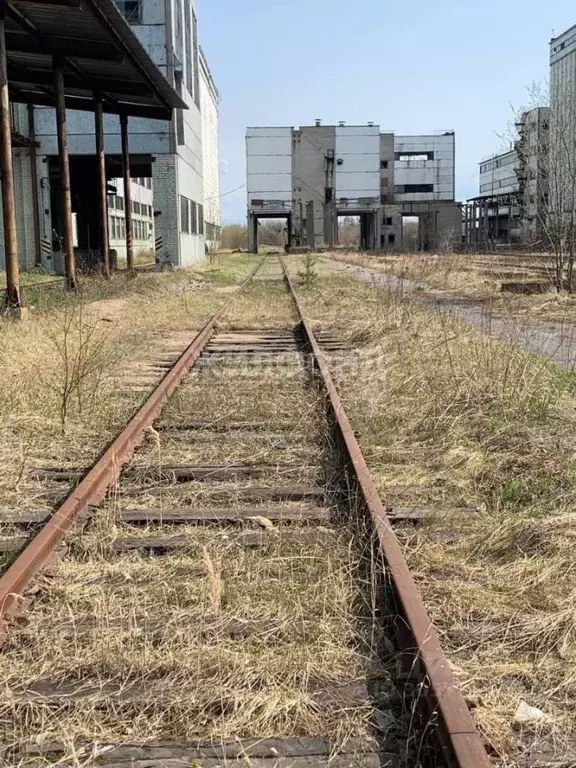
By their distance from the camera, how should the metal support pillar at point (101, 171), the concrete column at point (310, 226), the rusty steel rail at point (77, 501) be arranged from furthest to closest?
the concrete column at point (310, 226) → the metal support pillar at point (101, 171) → the rusty steel rail at point (77, 501)

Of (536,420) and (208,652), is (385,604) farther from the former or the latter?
(536,420)

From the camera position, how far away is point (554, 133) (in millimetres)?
16906

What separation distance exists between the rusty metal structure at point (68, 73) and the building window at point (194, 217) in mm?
13312

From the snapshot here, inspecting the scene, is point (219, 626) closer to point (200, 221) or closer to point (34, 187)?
point (34, 187)

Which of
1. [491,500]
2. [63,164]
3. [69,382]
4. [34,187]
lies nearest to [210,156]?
[34,187]

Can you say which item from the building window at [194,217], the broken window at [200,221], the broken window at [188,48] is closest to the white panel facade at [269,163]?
the broken window at [200,221]

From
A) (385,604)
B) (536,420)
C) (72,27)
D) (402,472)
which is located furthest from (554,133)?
(385,604)

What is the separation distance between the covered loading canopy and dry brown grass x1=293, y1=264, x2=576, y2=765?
855 centimetres

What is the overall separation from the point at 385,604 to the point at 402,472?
196 cm

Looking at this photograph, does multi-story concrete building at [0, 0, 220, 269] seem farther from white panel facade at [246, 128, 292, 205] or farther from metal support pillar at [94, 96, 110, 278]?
white panel facade at [246, 128, 292, 205]

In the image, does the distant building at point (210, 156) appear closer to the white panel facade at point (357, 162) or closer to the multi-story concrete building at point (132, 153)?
the white panel facade at point (357, 162)

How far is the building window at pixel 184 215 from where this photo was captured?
31.8 m

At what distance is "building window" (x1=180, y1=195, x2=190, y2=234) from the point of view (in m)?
31.8

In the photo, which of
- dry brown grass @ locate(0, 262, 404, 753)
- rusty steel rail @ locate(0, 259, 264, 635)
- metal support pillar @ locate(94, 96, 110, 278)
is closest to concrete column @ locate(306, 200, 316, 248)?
metal support pillar @ locate(94, 96, 110, 278)
